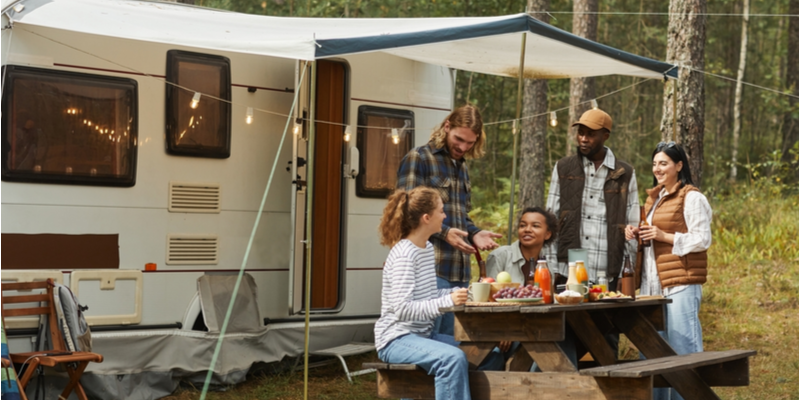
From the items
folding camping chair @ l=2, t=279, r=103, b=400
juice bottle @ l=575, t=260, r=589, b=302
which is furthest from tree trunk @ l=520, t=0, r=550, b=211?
juice bottle @ l=575, t=260, r=589, b=302

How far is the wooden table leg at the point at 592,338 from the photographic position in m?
4.45

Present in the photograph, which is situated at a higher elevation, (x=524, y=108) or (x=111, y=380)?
(x=524, y=108)

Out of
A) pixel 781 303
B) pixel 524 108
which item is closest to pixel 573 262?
pixel 781 303

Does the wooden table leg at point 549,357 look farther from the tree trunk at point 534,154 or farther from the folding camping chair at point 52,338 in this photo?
the tree trunk at point 534,154

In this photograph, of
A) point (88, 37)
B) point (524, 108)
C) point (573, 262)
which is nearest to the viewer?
point (573, 262)

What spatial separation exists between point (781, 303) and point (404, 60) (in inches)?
190

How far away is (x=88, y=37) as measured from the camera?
5633mm

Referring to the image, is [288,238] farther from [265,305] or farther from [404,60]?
[404,60]

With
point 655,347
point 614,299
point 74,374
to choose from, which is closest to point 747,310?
point 655,347

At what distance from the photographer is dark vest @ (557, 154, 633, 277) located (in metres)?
4.94

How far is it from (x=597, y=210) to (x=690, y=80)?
13.4 ft

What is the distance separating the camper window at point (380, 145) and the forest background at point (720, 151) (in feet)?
4.77

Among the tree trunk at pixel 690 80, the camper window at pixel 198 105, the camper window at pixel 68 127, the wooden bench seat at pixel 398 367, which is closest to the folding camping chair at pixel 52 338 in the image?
the camper window at pixel 68 127

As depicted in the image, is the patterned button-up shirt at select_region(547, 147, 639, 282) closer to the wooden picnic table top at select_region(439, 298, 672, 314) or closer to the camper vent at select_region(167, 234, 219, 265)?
the wooden picnic table top at select_region(439, 298, 672, 314)
